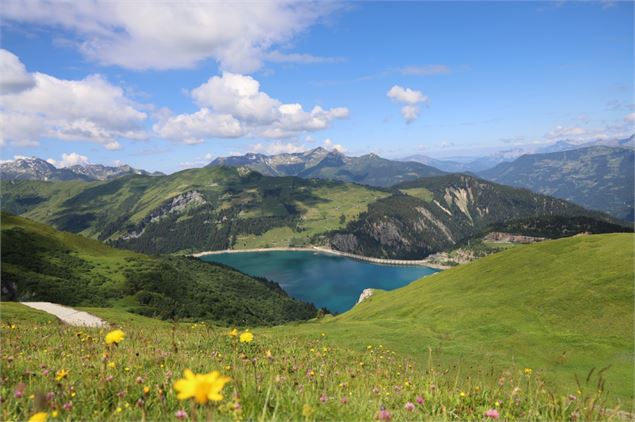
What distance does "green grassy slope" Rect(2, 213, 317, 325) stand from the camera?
108 metres

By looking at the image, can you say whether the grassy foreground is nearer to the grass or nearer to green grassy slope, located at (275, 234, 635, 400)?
the grass

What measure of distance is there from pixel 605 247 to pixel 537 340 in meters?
18.9

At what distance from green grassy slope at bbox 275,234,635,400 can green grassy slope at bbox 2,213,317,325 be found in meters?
84.3

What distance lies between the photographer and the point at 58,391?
546cm

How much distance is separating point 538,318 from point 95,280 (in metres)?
130

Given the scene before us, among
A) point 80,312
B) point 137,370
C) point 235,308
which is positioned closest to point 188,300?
point 235,308

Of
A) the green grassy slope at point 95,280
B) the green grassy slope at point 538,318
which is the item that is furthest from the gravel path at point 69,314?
the green grassy slope at point 95,280

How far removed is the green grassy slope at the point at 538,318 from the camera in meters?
26.3

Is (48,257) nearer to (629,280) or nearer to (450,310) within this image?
(450,310)

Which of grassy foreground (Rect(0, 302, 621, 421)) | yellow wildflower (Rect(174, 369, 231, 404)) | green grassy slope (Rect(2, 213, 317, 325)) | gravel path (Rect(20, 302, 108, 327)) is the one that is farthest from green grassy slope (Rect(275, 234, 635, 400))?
green grassy slope (Rect(2, 213, 317, 325))

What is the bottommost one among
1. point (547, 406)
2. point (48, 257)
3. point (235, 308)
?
point (235, 308)

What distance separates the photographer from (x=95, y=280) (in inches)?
4889

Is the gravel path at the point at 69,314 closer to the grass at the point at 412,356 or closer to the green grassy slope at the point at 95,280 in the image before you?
the grass at the point at 412,356

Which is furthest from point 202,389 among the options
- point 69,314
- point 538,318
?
point 69,314
